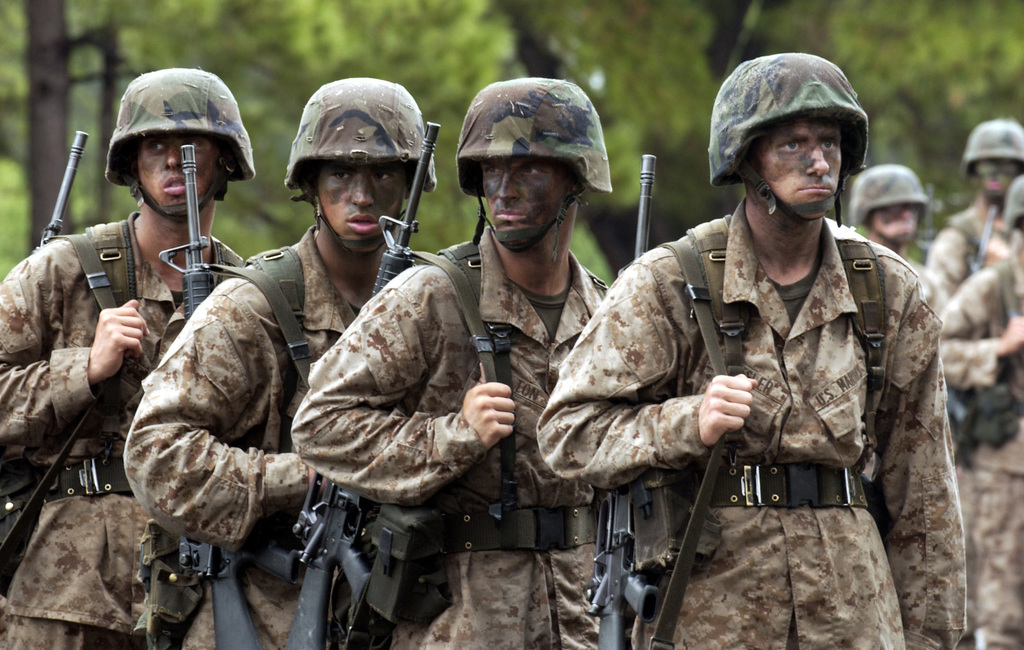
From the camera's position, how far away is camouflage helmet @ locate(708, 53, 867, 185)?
4449mm

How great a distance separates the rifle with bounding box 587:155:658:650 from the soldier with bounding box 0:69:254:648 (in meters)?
2.09

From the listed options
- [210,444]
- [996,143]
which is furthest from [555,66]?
[210,444]

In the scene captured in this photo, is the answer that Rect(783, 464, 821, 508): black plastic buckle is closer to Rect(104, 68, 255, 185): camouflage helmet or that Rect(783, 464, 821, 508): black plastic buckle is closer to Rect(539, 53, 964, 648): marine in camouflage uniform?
Rect(539, 53, 964, 648): marine in camouflage uniform

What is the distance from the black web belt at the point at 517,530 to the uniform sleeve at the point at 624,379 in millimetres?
391

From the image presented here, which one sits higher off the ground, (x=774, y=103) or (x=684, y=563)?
(x=774, y=103)

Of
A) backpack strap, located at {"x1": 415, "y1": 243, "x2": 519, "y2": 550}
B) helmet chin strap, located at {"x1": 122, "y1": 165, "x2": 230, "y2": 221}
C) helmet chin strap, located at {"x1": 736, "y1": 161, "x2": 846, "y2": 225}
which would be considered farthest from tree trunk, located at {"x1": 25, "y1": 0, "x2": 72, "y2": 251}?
helmet chin strap, located at {"x1": 736, "y1": 161, "x2": 846, "y2": 225}

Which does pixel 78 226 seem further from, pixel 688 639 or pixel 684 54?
pixel 688 639

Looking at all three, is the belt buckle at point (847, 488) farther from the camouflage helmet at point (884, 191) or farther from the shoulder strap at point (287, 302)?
the camouflage helmet at point (884, 191)

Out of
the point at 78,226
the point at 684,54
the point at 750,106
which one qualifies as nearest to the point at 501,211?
the point at 750,106

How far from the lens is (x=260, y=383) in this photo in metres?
5.30

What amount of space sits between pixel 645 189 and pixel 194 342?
5.35 feet

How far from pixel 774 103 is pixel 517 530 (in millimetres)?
1529

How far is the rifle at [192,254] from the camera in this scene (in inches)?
226

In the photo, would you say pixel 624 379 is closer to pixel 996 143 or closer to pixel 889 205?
pixel 889 205
